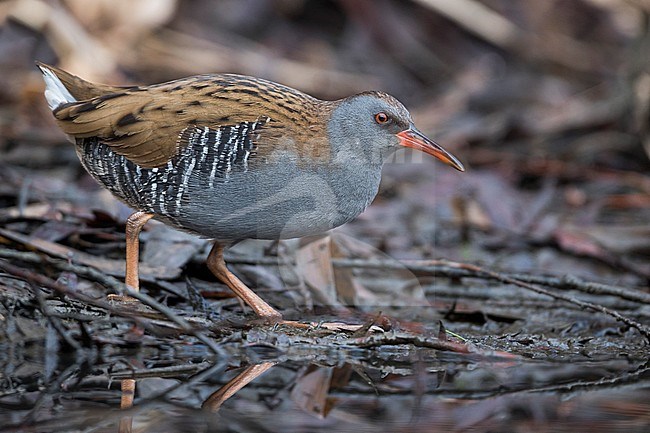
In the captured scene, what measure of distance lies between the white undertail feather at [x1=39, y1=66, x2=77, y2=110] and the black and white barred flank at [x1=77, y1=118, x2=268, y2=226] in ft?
1.64

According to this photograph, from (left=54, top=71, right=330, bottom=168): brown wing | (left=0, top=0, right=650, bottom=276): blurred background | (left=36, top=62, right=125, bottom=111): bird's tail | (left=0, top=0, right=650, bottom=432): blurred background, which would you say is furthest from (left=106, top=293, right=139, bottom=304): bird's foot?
(left=0, top=0, right=650, bottom=276): blurred background

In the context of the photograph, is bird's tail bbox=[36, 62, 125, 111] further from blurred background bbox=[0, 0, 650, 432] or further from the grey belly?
blurred background bbox=[0, 0, 650, 432]

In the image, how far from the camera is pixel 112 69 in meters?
8.12

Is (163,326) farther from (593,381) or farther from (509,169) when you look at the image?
(509,169)

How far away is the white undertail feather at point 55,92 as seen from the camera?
457 cm

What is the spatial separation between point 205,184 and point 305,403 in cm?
119

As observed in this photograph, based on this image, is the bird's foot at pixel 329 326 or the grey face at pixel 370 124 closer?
the bird's foot at pixel 329 326

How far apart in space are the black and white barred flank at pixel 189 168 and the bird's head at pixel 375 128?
43 cm

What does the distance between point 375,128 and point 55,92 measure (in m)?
1.50

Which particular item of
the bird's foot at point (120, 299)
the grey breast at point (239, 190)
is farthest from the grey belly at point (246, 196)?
the bird's foot at point (120, 299)

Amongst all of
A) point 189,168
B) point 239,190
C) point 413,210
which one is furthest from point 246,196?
point 413,210

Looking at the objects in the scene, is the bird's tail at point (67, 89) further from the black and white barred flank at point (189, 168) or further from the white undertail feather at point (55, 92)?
the black and white barred flank at point (189, 168)

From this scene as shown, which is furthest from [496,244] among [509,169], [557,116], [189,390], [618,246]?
[189,390]

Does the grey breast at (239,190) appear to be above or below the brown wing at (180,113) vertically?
below
